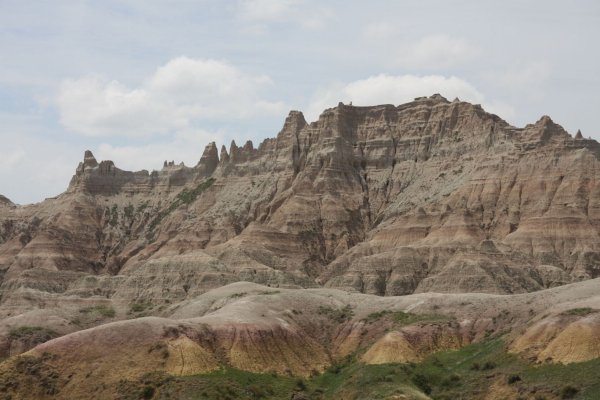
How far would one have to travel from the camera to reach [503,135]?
650 ft

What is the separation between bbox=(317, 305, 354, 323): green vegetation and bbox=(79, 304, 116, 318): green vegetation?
44696 mm

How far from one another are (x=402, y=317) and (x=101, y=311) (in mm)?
58601

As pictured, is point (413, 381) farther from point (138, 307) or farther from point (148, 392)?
point (138, 307)

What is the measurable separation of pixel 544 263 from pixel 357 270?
92.9 feet

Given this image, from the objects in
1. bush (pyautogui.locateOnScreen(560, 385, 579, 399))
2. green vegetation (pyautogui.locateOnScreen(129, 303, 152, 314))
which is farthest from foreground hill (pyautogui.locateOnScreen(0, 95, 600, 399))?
green vegetation (pyautogui.locateOnScreen(129, 303, 152, 314))

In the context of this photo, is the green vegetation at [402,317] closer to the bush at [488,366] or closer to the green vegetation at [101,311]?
the bush at [488,366]

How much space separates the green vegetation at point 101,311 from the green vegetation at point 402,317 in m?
52.3

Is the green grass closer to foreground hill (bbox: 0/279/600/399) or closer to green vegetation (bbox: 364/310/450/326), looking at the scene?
foreground hill (bbox: 0/279/600/399)

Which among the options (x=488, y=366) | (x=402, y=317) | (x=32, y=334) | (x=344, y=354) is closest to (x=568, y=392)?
(x=488, y=366)

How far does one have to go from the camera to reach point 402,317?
407 ft

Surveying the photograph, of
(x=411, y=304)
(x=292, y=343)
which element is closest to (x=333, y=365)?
(x=292, y=343)

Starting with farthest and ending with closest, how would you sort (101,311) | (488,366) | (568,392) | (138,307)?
1. (138,307)
2. (101,311)
3. (488,366)
4. (568,392)

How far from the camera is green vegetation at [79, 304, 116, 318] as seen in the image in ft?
543

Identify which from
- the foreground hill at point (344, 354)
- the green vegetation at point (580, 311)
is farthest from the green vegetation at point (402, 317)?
the green vegetation at point (580, 311)
